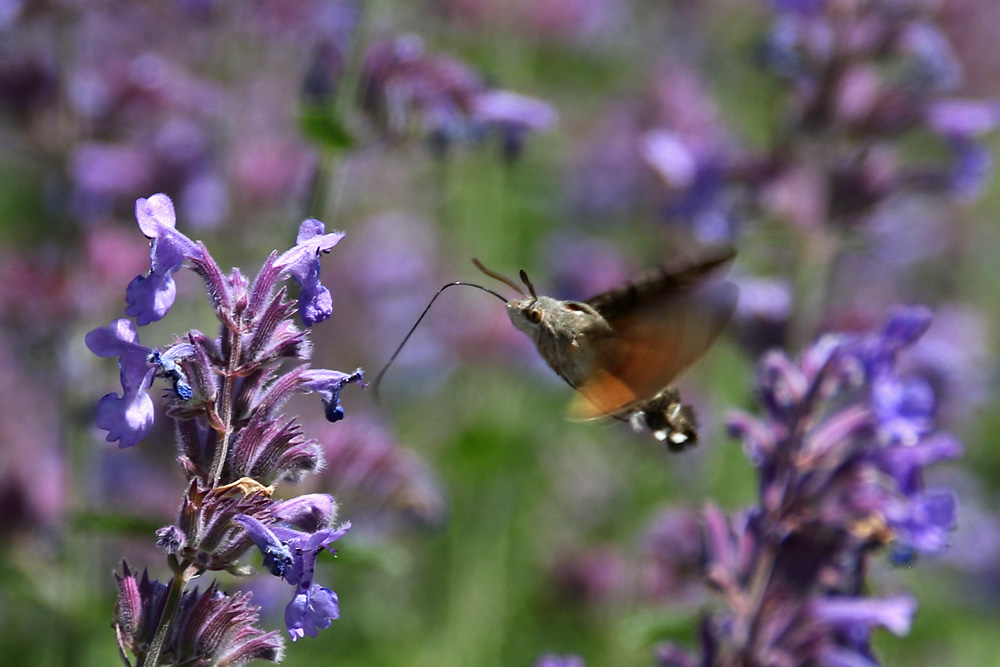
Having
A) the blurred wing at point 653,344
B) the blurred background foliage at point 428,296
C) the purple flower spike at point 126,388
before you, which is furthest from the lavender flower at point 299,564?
the blurred background foliage at point 428,296

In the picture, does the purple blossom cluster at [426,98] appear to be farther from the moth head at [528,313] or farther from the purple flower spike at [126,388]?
the purple flower spike at [126,388]

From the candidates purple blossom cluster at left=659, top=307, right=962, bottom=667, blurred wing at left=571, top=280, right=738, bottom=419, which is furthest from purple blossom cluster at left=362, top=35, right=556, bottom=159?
purple blossom cluster at left=659, top=307, right=962, bottom=667

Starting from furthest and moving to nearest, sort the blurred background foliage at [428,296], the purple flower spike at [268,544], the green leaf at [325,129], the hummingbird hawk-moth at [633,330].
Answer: the blurred background foliage at [428,296]
the green leaf at [325,129]
the hummingbird hawk-moth at [633,330]
the purple flower spike at [268,544]

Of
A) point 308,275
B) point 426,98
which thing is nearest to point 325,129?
point 426,98

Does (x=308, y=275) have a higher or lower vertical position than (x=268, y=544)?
higher

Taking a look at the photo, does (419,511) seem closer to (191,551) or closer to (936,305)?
(191,551)

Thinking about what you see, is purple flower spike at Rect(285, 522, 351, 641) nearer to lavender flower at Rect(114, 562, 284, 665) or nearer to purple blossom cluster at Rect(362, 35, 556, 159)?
lavender flower at Rect(114, 562, 284, 665)

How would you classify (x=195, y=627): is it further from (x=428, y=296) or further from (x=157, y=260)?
(x=428, y=296)
